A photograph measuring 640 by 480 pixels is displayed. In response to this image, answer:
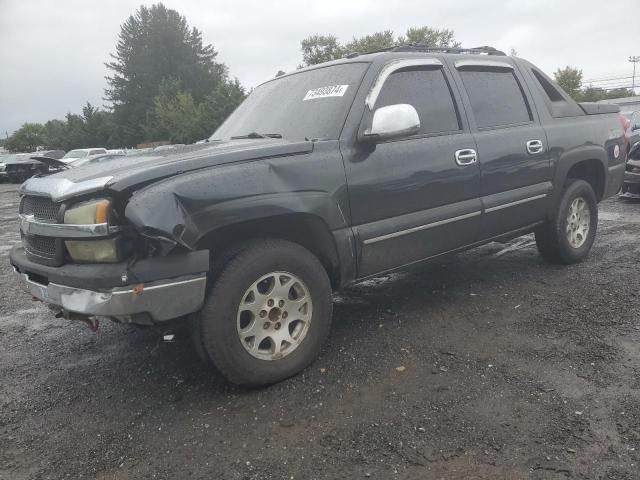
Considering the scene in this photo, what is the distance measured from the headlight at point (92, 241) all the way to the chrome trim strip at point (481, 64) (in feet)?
9.42

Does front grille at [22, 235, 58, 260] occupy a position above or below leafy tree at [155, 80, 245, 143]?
below

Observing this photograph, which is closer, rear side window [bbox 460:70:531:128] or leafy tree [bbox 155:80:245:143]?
rear side window [bbox 460:70:531:128]

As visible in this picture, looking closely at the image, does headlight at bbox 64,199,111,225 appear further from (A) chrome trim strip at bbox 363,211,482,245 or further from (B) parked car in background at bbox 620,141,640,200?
(B) parked car in background at bbox 620,141,640,200

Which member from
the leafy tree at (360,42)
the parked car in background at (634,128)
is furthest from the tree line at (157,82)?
the parked car in background at (634,128)

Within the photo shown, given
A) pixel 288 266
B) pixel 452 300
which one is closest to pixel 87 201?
pixel 288 266

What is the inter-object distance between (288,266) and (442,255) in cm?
142

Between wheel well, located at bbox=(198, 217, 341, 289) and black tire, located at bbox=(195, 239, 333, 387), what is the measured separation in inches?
3.5

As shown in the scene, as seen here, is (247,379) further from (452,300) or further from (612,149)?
(612,149)

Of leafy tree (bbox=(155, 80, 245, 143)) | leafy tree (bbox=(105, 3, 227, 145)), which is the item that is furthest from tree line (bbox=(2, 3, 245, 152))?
leafy tree (bbox=(155, 80, 245, 143))

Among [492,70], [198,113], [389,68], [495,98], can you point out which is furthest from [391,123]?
[198,113]

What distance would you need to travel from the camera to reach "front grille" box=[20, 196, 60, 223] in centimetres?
275

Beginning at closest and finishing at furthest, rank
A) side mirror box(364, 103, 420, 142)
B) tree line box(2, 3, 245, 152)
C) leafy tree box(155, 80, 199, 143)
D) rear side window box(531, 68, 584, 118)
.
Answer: side mirror box(364, 103, 420, 142) → rear side window box(531, 68, 584, 118) → leafy tree box(155, 80, 199, 143) → tree line box(2, 3, 245, 152)

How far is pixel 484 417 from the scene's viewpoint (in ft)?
8.29

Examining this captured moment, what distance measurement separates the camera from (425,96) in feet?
12.3
